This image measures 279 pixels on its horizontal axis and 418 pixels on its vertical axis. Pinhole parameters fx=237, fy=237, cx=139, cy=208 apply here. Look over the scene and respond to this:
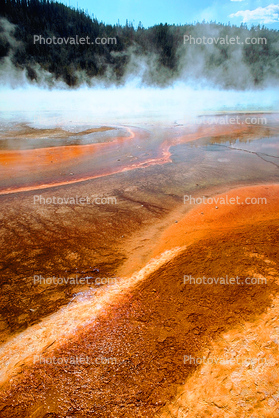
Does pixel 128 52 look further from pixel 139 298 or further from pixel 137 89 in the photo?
pixel 139 298

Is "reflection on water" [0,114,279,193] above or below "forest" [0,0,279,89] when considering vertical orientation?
below

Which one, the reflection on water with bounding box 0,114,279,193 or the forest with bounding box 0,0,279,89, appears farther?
the forest with bounding box 0,0,279,89

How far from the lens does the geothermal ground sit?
1.68m

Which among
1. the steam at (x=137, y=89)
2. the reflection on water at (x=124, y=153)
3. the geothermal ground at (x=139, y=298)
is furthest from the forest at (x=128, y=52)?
the geothermal ground at (x=139, y=298)

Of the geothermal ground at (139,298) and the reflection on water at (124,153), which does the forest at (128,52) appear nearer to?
the reflection on water at (124,153)

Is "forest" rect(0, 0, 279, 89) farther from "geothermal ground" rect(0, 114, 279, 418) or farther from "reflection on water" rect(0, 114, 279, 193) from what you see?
"geothermal ground" rect(0, 114, 279, 418)

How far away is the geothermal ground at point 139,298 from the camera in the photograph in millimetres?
1682

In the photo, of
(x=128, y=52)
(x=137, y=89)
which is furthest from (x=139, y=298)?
(x=128, y=52)

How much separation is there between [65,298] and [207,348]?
5.07 feet

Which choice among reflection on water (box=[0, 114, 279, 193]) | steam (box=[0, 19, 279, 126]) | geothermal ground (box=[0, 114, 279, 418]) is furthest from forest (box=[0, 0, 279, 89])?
geothermal ground (box=[0, 114, 279, 418])

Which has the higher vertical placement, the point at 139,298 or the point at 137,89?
the point at 137,89

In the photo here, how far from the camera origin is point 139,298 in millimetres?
2516

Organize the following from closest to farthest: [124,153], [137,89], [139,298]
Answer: [139,298]
[124,153]
[137,89]

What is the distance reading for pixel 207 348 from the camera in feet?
6.43
